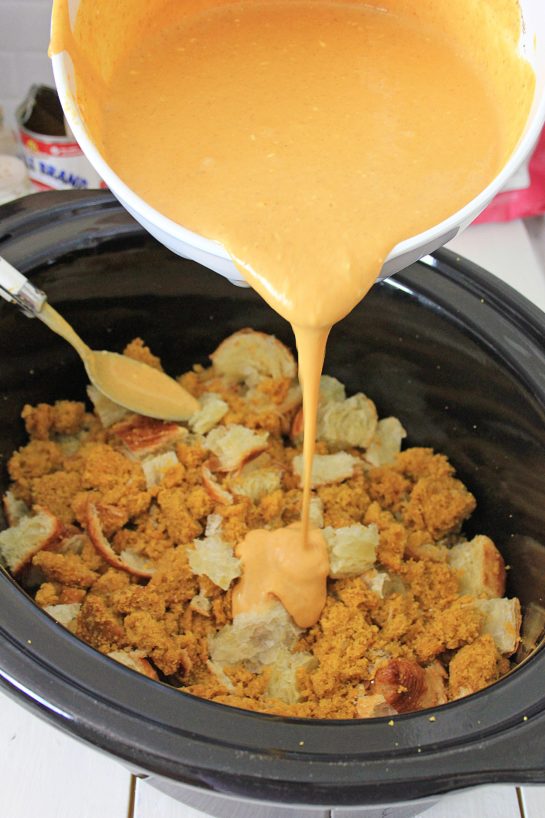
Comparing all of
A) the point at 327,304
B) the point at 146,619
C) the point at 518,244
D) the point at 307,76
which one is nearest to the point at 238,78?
the point at 307,76

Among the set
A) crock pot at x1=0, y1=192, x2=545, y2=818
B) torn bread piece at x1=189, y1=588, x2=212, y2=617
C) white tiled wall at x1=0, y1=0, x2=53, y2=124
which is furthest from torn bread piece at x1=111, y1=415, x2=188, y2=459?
white tiled wall at x1=0, y1=0, x2=53, y2=124

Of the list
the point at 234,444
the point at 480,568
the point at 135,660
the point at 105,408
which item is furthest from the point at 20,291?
the point at 480,568

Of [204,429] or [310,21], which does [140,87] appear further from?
[204,429]

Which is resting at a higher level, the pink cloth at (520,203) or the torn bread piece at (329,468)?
the pink cloth at (520,203)

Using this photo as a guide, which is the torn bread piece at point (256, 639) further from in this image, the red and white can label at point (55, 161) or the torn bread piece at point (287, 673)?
the red and white can label at point (55, 161)

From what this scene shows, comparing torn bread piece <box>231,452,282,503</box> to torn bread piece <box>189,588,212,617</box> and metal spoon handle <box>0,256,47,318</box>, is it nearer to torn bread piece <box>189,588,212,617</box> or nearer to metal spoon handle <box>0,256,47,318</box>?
torn bread piece <box>189,588,212,617</box>

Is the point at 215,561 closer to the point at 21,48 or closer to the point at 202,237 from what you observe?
the point at 202,237

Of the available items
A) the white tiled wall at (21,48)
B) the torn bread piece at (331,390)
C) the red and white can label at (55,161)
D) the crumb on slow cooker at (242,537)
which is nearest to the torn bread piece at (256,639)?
the crumb on slow cooker at (242,537)
